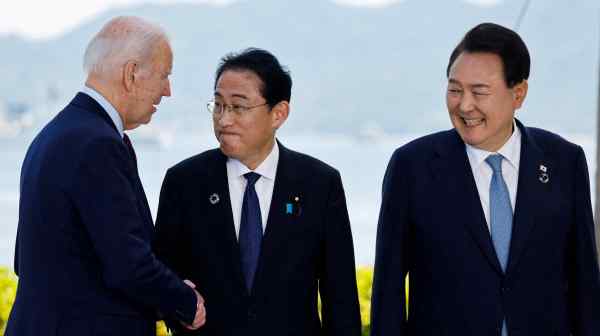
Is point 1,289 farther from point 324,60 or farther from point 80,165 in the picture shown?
point 324,60

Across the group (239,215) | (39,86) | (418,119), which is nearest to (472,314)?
(239,215)

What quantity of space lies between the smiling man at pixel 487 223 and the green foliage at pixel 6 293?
2515 millimetres

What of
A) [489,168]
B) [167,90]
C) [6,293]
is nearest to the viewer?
[167,90]

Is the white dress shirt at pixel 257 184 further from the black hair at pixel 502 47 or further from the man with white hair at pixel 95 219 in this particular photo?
the black hair at pixel 502 47

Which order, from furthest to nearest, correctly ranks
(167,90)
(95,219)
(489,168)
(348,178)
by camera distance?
Answer: (348,178), (489,168), (167,90), (95,219)

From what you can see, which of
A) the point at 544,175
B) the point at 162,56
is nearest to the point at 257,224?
the point at 162,56

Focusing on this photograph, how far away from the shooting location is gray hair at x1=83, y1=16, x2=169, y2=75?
2.82 metres

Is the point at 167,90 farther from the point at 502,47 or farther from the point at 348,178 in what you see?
the point at 348,178

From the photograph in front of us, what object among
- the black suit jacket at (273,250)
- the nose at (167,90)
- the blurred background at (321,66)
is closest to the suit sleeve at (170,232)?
the black suit jacket at (273,250)

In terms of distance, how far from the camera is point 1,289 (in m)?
5.20

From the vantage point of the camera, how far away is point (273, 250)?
3.14 metres

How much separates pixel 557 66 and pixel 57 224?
39512 mm

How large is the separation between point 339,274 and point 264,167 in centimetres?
40

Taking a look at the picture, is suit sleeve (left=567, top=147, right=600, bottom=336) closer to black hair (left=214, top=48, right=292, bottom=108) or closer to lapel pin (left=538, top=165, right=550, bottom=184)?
lapel pin (left=538, top=165, right=550, bottom=184)
